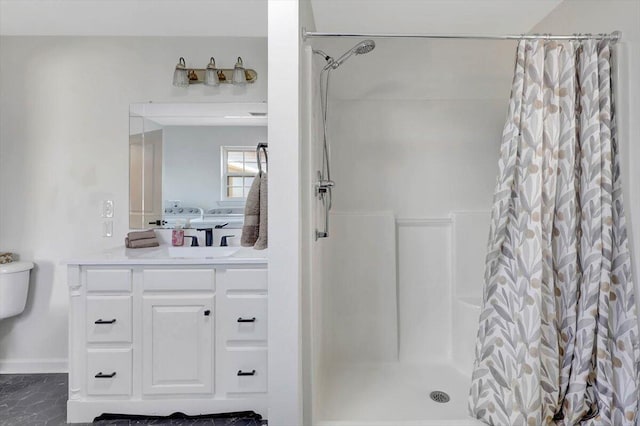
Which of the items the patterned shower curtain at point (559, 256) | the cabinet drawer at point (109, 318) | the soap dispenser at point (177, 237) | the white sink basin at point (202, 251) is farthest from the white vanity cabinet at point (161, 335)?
the patterned shower curtain at point (559, 256)

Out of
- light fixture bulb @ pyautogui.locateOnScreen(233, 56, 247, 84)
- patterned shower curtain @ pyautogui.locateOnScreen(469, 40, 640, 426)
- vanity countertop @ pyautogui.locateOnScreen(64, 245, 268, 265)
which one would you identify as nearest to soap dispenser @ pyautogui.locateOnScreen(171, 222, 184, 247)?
vanity countertop @ pyautogui.locateOnScreen(64, 245, 268, 265)

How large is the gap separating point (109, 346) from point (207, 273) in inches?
27.2

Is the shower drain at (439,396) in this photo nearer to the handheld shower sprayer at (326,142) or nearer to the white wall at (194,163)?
the handheld shower sprayer at (326,142)

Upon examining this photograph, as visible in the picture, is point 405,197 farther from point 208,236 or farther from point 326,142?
point 208,236

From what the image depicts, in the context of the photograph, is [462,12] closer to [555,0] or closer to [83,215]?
[555,0]

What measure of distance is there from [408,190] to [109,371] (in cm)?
221

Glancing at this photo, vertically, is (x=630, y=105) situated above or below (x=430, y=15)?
below

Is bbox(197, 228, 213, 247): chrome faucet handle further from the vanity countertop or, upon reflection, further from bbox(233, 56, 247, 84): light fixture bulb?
bbox(233, 56, 247, 84): light fixture bulb

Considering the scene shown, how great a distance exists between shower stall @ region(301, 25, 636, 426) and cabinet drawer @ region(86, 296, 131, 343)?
4.04 feet

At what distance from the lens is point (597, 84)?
1.56m

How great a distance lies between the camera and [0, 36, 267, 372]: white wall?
8.52ft

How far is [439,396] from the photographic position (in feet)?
6.64

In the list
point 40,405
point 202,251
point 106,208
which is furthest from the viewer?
point 106,208

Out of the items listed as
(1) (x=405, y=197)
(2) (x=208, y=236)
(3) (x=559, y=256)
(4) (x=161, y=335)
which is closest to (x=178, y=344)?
(4) (x=161, y=335)
